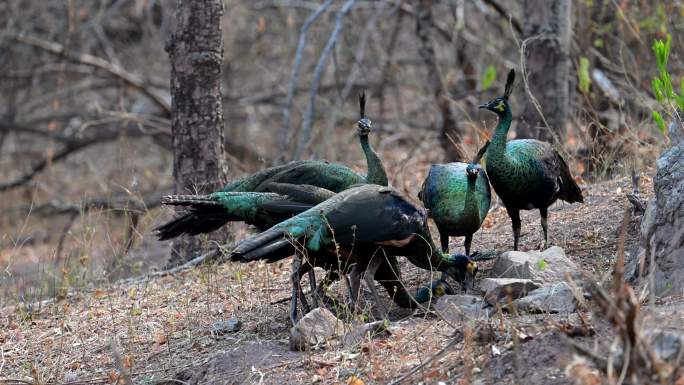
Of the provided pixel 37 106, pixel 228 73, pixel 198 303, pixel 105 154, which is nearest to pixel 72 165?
pixel 105 154

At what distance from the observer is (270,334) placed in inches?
213

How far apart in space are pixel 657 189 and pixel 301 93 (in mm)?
8473

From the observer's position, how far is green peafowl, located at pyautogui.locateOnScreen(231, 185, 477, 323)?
5.09m

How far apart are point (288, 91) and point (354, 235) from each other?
452 cm

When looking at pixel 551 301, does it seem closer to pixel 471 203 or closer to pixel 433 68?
pixel 471 203

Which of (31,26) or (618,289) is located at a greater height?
(31,26)

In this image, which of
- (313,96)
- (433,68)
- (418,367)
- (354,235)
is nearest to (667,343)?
(418,367)

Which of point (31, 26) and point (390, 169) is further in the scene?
point (31, 26)

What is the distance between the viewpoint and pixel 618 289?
10.9ft

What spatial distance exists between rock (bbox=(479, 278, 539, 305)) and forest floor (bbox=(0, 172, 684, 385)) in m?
0.12

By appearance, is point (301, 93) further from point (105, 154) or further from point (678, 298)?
point (678, 298)

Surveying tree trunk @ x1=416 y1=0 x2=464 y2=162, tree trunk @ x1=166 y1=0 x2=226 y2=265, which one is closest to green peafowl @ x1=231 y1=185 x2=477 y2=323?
tree trunk @ x1=166 y1=0 x2=226 y2=265

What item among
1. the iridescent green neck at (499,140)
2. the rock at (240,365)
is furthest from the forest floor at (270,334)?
the iridescent green neck at (499,140)

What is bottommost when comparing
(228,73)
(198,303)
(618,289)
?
(198,303)
